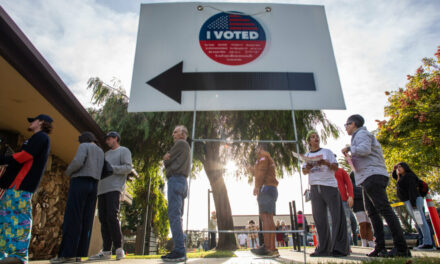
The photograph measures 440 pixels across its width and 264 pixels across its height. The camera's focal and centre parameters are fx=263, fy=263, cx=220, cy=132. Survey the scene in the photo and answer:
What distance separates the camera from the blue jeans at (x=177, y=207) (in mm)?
2635

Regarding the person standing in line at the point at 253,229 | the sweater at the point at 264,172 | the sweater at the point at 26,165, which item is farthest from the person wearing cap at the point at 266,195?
the sweater at the point at 26,165

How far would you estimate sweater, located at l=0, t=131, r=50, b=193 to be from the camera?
2154mm

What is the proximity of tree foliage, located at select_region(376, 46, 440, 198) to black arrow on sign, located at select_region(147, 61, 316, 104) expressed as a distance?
9.83 m

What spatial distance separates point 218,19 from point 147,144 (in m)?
4.37

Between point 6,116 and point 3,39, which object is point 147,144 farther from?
point 3,39

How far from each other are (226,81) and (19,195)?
2065 mm

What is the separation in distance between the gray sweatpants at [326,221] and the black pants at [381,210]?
32cm

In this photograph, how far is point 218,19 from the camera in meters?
2.98

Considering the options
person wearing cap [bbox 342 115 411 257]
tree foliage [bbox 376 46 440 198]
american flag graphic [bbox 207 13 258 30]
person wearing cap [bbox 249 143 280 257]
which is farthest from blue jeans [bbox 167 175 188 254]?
tree foliage [bbox 376 46 440 198]

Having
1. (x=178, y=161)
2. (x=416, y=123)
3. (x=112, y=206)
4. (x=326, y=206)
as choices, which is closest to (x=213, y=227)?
(x=112, y=206)

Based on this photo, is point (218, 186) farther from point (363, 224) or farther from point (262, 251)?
point (262, 251)

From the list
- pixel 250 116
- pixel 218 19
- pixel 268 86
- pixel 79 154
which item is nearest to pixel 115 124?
pixel 250 116

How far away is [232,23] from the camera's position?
2.98 meters

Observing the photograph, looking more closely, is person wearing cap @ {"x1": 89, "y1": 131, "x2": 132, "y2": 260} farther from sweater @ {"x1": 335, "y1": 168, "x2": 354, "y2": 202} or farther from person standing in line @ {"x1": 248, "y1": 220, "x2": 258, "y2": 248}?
sweater @ {"x1": 335, "y1": 168, "x2": 354, "y2": 202}
